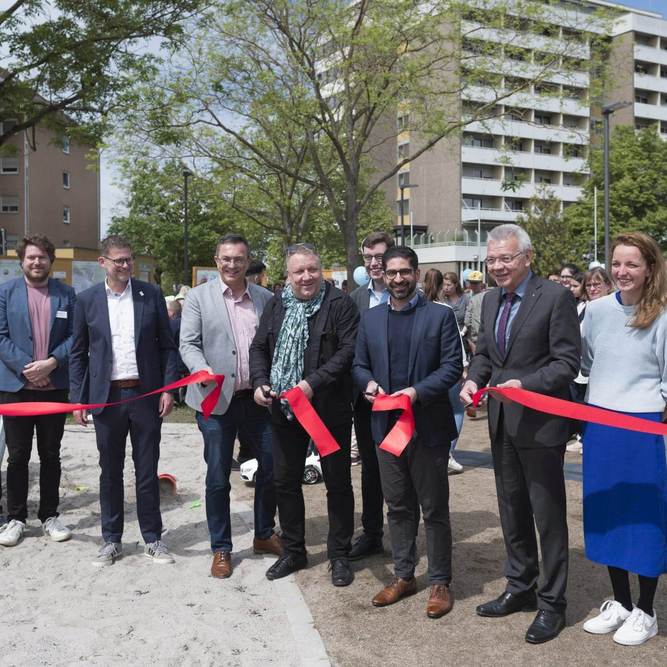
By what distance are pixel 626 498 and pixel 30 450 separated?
174 inches

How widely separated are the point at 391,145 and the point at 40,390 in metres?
63.7

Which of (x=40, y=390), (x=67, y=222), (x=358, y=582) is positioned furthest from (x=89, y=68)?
(x=67, y=222)

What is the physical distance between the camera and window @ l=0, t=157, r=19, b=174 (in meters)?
50.9

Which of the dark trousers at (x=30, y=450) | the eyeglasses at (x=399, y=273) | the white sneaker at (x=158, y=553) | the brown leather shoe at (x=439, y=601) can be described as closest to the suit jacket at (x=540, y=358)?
the eyeglasses at (x=399, y=273)

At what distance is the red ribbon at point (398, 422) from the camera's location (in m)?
4.28

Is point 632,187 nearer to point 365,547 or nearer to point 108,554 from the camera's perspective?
point 365,547

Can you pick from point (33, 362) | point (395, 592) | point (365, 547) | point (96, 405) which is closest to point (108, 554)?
point (96, 405)

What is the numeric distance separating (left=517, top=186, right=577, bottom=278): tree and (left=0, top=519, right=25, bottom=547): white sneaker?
1773 inches

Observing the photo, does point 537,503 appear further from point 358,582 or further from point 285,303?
point 285,303

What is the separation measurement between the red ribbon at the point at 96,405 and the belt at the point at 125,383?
0.09 m

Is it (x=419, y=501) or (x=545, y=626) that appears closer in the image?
(x=545, y=626)

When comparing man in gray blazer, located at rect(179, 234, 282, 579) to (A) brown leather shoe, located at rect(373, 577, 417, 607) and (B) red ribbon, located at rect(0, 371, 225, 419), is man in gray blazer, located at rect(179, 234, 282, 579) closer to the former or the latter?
(B) red ribbon, located at rect(0, 371, 225, 419)

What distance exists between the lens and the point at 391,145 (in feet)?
219

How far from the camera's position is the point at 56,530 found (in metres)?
5.89
